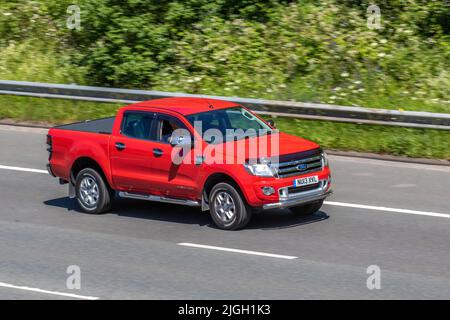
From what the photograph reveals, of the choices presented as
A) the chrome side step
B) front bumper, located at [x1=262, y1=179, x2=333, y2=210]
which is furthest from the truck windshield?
front bumper, located at [x1=262, y1=179, x2=333, y2=210]

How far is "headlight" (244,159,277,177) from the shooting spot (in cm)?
1376

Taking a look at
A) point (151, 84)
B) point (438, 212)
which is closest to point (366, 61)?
point (151, 84)

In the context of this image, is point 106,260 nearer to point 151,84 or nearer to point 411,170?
point 411,170

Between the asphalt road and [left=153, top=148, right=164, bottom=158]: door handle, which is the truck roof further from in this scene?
the asphalt road

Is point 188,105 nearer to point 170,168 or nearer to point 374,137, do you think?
point 170,168

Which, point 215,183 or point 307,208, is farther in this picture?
point 307,208

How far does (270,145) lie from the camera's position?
561 inches

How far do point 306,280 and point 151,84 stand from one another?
1269 cm

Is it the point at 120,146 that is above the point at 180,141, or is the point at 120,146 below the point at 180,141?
below

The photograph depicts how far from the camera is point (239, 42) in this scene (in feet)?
80.0

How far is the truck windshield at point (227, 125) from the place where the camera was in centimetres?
1453

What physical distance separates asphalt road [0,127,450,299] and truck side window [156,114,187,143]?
1262 millimetres

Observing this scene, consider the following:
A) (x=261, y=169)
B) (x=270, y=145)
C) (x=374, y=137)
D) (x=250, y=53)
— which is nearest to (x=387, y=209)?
(x=270, y=145)

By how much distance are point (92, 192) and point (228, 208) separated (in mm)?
2609
